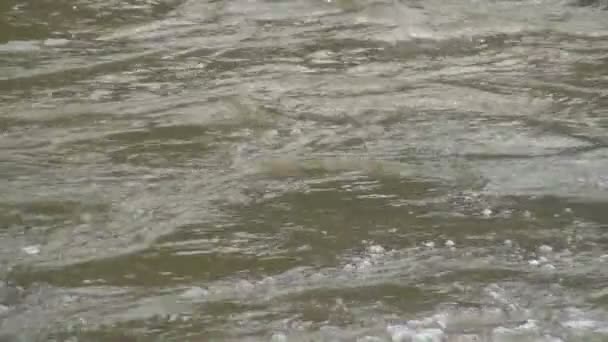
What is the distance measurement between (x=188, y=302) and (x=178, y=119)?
147 cm

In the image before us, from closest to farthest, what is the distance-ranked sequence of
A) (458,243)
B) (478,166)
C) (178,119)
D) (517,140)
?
(458,243) < (478,166) < (517,140) < (178,119)

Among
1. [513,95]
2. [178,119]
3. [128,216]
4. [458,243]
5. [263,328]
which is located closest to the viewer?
[263,328]

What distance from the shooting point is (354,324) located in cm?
239

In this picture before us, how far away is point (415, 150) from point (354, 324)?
1227 millimetres

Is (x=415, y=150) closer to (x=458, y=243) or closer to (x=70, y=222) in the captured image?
(x=458, y=243)

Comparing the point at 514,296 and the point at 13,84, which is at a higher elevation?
the point at 13,84

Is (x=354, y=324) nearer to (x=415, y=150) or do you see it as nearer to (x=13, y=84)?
(x=415, y=150)

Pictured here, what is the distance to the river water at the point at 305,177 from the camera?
8.10 ft

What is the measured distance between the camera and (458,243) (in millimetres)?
2791

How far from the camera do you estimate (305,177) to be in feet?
10.7

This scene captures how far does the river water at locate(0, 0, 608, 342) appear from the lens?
8.10 feet

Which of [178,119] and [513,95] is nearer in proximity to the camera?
[178,119]

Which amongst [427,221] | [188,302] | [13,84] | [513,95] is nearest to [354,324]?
[188,302]

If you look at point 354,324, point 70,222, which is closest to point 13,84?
point 70,222
